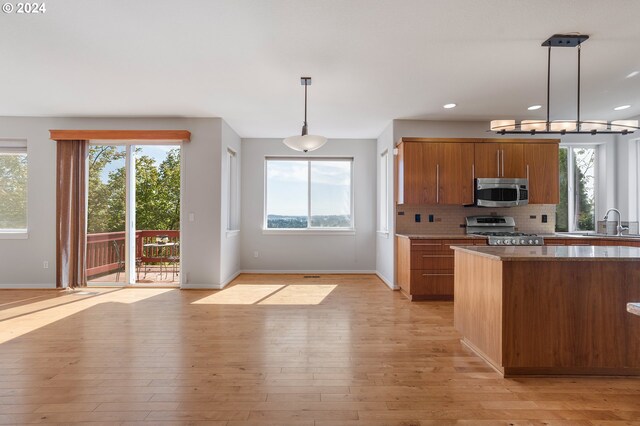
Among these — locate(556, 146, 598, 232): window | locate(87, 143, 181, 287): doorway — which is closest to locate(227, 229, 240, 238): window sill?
locate(87, 143, 181, 287): doorway

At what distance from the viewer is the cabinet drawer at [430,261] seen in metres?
4.89

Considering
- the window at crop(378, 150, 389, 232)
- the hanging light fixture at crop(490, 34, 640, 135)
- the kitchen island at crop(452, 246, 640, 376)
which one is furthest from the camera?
the window at crop(378, 150, 389, 232)

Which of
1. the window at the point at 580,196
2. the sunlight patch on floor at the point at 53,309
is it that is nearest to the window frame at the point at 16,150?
the sunlight patch on floor at the point at 53,309

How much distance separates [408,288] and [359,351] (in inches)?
83.6

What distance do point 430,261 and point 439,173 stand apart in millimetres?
1336

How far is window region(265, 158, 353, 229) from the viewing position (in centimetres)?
702

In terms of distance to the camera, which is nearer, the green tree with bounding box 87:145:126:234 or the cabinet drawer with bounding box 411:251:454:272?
the cabinet drawer with bounding box 411:251:454:272

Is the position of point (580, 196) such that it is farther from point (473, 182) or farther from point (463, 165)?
point (463, 165)

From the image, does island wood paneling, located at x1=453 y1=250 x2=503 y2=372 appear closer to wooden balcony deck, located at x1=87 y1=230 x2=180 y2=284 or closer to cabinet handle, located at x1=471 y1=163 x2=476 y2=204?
cabinet handle, located at x1=471 y1=163 x2=476 y2=204

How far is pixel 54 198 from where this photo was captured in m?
5.47

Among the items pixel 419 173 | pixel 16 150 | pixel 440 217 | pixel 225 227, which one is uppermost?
pixel 16 150

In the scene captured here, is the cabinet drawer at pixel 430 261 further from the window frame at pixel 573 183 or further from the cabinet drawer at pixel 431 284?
the window frame at pixel 573 183

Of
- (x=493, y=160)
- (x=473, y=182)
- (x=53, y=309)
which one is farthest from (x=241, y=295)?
(x=493, y=160)

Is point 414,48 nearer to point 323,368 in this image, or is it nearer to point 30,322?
point 323,368
